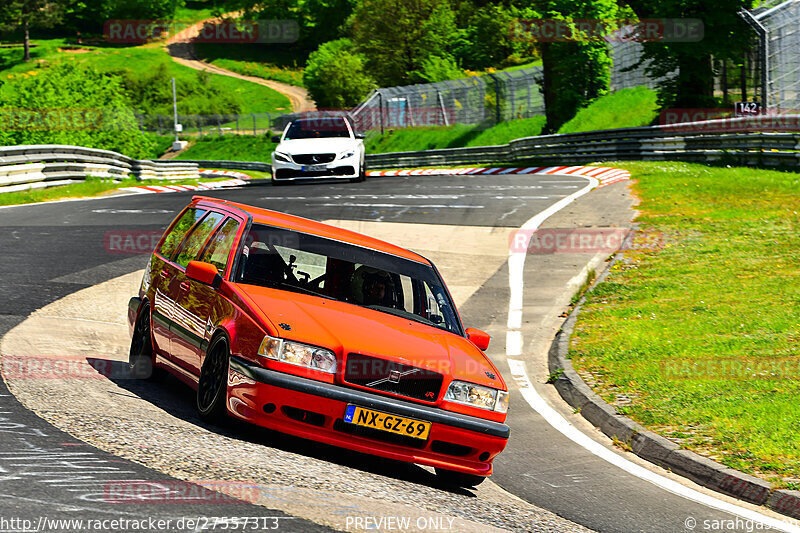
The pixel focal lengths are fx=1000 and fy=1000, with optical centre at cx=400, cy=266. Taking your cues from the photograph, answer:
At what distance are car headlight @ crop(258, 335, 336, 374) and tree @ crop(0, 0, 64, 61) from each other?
132 metres

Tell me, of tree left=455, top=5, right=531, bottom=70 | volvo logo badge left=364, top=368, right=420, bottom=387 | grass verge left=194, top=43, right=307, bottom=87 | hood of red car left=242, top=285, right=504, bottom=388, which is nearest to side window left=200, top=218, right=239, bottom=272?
hood of red car left=242, top=285, right=504, bottom=388

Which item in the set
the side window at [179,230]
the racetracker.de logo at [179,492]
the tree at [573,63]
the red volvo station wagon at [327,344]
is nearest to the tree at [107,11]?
the tree at [573,63]

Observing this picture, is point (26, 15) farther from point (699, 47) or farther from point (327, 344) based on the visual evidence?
point (327, 344)

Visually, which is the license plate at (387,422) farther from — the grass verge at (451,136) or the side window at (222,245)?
the grass verge at (451,136)

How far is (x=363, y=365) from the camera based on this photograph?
20.8 ft

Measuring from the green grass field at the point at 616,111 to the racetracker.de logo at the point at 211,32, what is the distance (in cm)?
10114

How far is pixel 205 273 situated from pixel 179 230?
71.6 inches

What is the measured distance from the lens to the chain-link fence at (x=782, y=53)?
29.3 metres

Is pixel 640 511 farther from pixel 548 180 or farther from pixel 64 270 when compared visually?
pixel 548 180

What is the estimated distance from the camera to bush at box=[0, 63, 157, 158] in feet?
133

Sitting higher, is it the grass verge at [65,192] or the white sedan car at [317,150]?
the white sedan car at [317,150]

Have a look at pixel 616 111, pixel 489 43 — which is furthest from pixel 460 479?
pixel 489 43

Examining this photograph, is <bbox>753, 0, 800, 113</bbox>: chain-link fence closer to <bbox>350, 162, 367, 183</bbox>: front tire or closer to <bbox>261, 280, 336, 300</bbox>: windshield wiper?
<bbox>350, 162, 367, 183</bbox>: front tire

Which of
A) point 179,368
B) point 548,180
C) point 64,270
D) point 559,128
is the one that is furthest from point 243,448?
point 559,128
